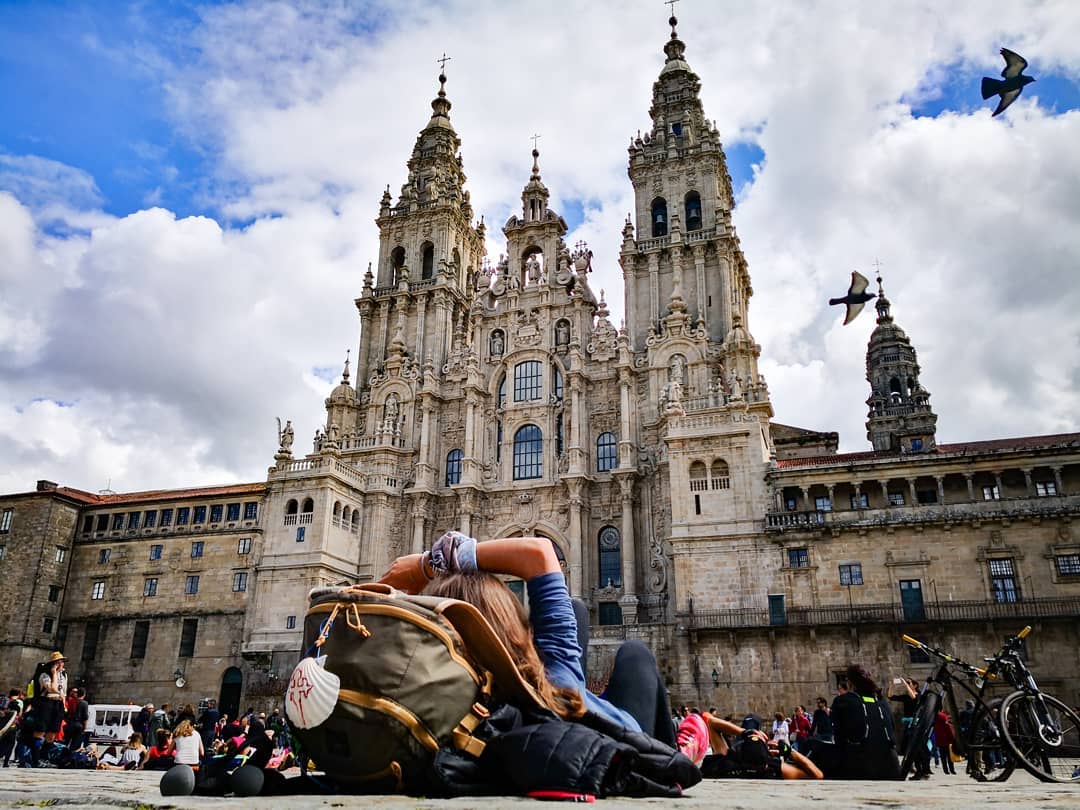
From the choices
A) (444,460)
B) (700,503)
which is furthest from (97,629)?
(700,503)

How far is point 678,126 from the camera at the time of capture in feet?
157

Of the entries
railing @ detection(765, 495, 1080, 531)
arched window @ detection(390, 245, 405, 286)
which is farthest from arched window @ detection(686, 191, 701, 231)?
railing @ detection(765, 495, 1080, 531)

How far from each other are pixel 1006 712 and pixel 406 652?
20.7ft

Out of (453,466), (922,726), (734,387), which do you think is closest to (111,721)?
(453,466)

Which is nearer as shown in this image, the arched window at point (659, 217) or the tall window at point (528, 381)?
the tall window at point (528, 381)

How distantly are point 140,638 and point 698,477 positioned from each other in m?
27.7

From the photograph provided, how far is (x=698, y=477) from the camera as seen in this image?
117ft

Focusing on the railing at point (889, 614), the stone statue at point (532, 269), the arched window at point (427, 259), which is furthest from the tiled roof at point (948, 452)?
the arched window at point (427, 259)

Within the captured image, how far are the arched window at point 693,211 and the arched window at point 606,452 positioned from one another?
40.5ft

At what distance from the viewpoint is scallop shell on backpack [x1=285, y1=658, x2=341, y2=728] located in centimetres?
366

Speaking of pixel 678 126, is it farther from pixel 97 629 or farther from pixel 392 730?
pixel 392 730

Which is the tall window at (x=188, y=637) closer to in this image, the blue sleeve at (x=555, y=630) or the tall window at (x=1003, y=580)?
the tall window at (x=1003, y=580)

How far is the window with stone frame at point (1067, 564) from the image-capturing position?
97.2ft

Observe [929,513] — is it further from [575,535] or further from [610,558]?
[575,535]
